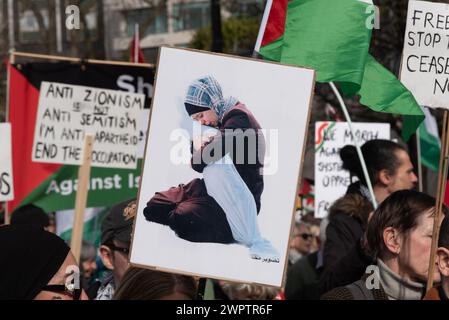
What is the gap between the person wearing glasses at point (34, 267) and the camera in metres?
3.30

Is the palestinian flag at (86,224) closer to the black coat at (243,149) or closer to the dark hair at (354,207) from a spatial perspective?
the dark hair at (354,207)

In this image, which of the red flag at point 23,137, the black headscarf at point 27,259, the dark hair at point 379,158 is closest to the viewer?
the black headscarf at point 27,259

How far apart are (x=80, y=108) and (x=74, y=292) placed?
566 cm

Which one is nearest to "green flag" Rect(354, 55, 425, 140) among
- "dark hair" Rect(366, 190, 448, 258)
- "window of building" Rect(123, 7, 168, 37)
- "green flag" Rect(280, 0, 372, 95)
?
"green flag" Rect(280, 0, 372, 95)

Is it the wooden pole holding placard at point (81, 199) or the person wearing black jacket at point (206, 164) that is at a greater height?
the person wearing black jacket at point (206, 164)

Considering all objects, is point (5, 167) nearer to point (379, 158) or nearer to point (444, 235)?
point (379, 158)

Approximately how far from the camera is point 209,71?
4.16 meters

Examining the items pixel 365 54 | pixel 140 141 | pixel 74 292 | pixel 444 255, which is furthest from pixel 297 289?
pixel 74 292

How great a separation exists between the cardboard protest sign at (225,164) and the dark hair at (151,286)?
66 cm

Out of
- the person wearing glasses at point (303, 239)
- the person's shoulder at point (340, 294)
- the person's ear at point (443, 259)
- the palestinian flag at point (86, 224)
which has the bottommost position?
the person wearing glasses at point (303, 239)

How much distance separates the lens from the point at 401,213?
4.38 meters

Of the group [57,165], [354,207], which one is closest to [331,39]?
[354,207]

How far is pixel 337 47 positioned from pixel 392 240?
106 cm

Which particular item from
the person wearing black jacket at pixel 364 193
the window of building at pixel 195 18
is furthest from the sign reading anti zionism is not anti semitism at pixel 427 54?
the window of building at pixel 195 18
